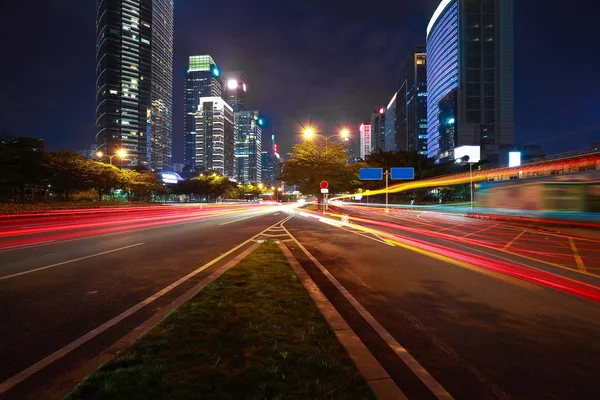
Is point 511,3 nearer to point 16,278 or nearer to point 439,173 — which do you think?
point 439,173

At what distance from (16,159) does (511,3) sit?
151034 millimetres

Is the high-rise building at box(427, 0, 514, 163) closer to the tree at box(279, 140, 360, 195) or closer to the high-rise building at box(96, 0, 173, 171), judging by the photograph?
the tree at box(279, 140, 360, 195)

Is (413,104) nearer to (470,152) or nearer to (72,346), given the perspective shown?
(470,152)

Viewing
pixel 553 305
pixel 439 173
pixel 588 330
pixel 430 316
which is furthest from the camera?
pixel 439 173

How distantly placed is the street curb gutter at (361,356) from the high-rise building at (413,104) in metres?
157

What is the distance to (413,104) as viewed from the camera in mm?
162875

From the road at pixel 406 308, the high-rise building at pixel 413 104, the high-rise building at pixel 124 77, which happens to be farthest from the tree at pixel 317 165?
the high-rise building at pixel 124 77

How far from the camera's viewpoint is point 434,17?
141 metres

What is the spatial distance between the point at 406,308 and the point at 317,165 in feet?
91.0

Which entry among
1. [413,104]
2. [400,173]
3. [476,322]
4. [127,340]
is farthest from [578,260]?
[413,104]

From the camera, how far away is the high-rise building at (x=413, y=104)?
156375 mm

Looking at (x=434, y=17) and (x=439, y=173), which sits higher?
(x=434, y=17)

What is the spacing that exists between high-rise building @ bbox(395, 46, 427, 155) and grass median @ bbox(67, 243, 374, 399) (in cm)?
15765

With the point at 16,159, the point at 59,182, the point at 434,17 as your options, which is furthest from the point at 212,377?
the point at 434,17
